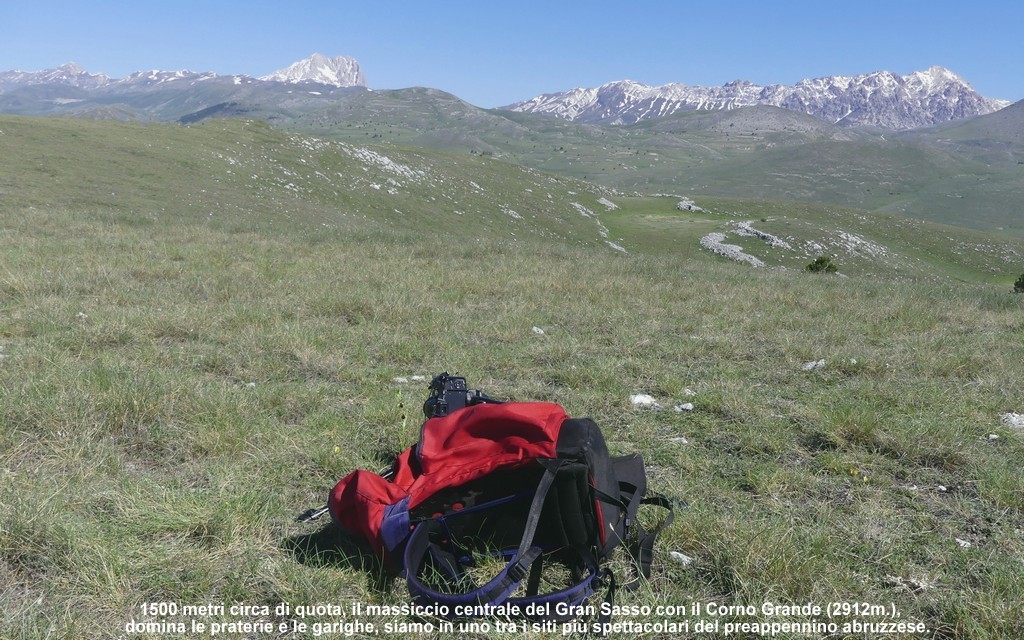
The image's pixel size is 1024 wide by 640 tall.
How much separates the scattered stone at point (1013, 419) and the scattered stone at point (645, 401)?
2874 millimetres

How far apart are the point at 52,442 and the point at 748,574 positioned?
4342 mm

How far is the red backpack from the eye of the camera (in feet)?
8.87

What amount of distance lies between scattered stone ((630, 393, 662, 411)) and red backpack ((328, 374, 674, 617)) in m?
1.60

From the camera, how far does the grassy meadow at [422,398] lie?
273cm

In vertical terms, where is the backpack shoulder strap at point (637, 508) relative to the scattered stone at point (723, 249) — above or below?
above

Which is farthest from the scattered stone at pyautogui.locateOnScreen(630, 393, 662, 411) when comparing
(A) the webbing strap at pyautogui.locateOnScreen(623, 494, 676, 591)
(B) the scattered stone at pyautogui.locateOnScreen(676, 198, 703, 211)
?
(B) the scattered stone at pyautogui.locateOnScreen(676, 198, 703, 211)

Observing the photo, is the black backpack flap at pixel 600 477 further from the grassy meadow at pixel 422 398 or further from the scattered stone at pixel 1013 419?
the scattered stone at pixel 1013 419

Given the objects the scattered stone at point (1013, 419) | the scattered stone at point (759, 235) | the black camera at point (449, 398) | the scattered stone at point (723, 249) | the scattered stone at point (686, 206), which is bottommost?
the scattered stone at point (723, 249)

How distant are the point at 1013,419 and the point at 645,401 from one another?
310cm

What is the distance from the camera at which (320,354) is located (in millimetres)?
6016

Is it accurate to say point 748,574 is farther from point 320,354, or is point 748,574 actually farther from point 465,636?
point 320,354

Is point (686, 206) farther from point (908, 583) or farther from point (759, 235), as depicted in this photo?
point (908, 583)

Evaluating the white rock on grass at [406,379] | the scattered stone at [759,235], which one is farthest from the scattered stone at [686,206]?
the white rock on grass at [406,379]

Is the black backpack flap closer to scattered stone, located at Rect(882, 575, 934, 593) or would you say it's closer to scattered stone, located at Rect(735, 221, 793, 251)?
scattered stone, located at Rect(882, 575, 934, 593)
